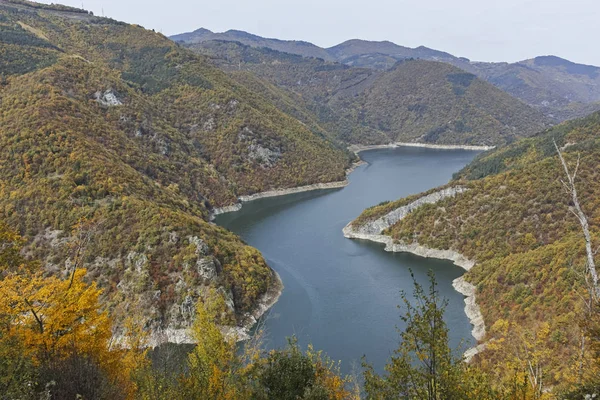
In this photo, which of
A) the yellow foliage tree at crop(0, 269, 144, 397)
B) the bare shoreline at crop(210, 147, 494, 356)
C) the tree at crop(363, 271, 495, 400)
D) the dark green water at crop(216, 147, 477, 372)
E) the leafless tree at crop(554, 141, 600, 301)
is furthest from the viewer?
the bare shoreline at crop(210, 147, 494, 356)

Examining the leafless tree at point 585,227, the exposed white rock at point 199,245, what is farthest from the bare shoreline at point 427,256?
the leafless tree at point 585,227

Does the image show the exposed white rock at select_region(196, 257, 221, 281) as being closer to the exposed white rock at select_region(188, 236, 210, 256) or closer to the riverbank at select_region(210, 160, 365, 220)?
the exposed white rock at select_region(188, 236, 210, 256)

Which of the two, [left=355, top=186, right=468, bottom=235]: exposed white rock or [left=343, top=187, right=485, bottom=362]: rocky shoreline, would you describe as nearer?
[left=343, top=187, right=485, bottom=362]: rocky shoreline

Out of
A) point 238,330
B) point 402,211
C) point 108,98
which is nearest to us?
point 238,330

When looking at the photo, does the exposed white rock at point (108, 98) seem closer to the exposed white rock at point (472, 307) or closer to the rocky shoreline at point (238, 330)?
the rocky shoreline at point (238, 330)

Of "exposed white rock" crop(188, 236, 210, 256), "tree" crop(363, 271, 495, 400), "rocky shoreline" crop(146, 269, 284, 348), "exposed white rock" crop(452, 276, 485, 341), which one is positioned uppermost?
"tree" crop(363, 271, 495, 400)

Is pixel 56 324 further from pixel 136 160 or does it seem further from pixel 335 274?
pixel 136 160

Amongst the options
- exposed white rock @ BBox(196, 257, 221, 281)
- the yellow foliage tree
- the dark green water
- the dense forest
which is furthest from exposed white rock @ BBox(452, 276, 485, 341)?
the yellow foliage tree

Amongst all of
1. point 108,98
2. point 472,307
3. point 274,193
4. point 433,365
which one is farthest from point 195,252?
point 108,98
